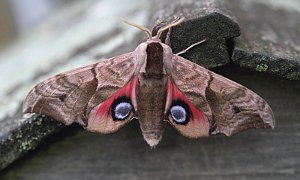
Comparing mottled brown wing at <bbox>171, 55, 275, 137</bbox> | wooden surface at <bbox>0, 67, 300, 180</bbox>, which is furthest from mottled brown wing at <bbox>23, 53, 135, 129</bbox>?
wooden surface at <bbox>0, 67, 300, 180</bbox>

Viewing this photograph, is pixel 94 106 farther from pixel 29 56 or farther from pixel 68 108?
pixel 29 56

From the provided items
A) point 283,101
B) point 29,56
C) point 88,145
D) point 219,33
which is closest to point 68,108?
point 88,145

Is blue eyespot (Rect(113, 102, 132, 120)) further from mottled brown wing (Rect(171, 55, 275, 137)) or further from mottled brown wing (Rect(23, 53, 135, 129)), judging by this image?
mottled brown wing (Rect(171, 55, 275, 137))

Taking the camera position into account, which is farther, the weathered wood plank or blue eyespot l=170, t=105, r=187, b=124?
the weathered wood plank

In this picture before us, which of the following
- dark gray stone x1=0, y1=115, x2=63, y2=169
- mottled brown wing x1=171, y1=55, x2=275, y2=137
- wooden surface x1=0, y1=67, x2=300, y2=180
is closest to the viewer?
mottled brown wing x1=171, y1=55, x2=275, y2=137

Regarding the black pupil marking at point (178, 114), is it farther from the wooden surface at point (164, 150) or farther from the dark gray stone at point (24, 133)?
the dark gray stone at point (24, 133)

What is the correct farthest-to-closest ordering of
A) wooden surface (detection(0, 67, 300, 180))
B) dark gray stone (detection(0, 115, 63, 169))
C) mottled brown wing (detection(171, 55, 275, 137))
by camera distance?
wooden surface (detection(0, 67, 300, 180)) < dark gray stone (detection(0, 115, 63, 169)) < mottled brown wing (detection(171, 55, 275, 137))

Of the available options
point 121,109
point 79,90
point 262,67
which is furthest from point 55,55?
point 262,67

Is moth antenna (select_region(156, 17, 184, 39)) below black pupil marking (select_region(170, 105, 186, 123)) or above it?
above

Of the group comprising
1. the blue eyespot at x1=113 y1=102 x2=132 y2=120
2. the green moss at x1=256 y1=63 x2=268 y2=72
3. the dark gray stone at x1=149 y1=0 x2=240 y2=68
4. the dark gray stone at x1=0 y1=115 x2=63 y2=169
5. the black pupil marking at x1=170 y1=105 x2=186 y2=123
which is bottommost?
the dark gray stone at x1=0 y1=115 x2=63 y2=169
